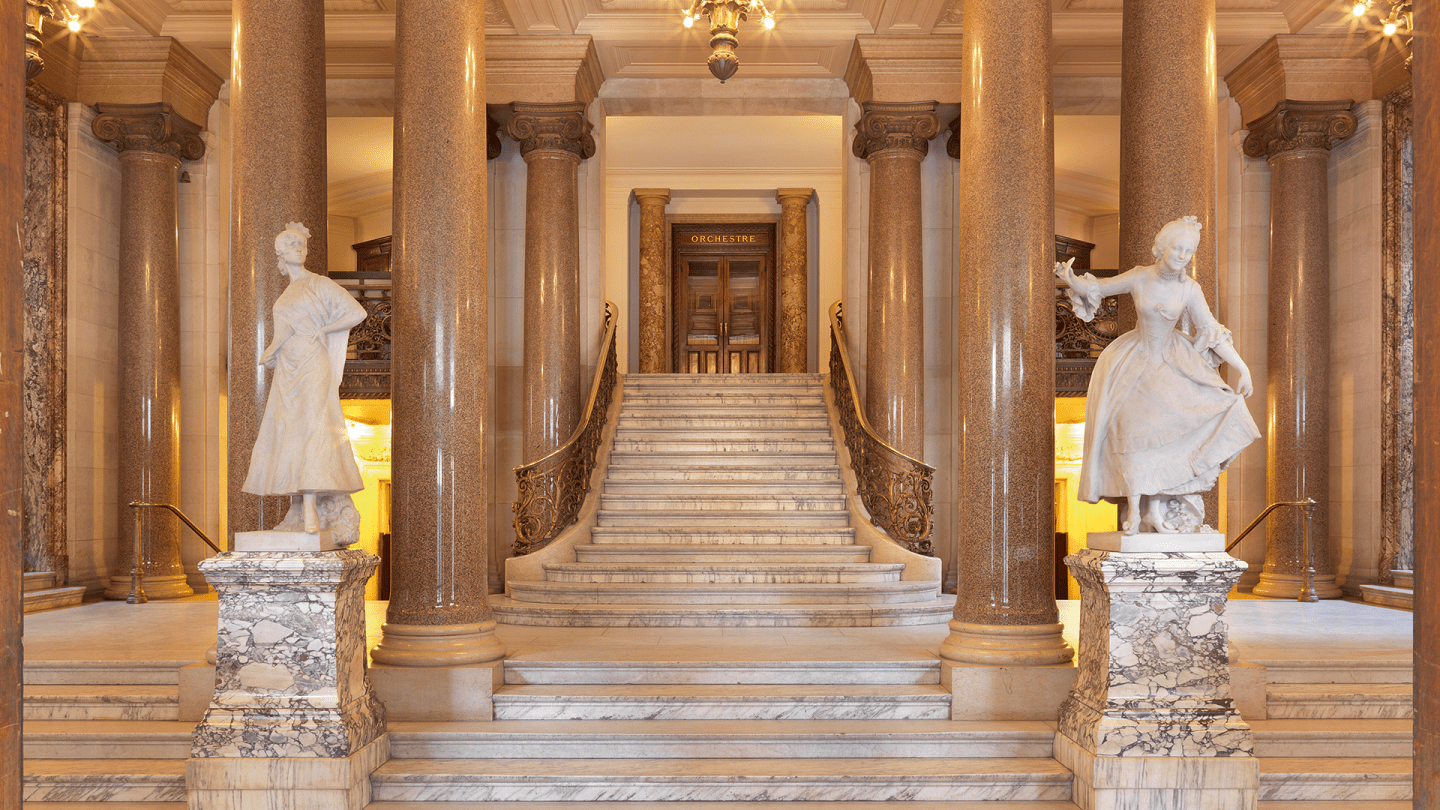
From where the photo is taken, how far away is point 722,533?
31.7 feet

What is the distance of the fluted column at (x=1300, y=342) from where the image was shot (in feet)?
33.3

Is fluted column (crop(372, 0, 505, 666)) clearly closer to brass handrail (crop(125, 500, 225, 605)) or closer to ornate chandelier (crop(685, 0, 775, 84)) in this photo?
ornate chandelier (crop(685, 0, 775, 84))

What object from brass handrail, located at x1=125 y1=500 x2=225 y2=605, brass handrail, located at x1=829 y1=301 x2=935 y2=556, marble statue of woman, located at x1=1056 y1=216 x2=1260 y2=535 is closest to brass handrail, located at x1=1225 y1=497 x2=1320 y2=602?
brass handrail, located at x1=829 y1=301 x2=935 y2=556

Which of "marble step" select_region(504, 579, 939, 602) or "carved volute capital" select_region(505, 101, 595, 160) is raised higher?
"carved volute capital" select_region(505, 101, 595, 160)

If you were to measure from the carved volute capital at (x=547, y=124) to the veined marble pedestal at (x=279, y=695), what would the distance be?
6.81 metres

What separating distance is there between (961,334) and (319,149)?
3997 millimetres

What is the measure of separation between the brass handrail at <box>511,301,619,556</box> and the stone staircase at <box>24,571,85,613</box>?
Result: 4127 millimetres

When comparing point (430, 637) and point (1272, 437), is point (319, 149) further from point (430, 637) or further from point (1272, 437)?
point (1272, 437)

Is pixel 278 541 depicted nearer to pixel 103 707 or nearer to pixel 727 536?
pixel 103 707

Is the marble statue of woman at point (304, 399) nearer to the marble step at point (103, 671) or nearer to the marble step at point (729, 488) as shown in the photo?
the marble step at point (103, 671)

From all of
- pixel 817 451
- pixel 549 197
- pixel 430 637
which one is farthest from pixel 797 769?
pixel 549 197

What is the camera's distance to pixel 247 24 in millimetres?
6230

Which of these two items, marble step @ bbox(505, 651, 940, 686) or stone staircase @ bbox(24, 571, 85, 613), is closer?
marble step @ bbox(505, 651, 940, 686)

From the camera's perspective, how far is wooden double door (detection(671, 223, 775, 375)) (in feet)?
59.6
